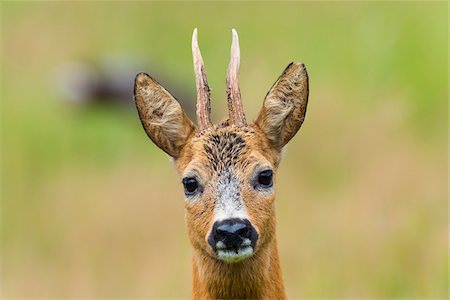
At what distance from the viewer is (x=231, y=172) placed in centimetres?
942

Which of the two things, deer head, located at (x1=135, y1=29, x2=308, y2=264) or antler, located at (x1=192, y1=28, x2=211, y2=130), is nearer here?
deer head, located at (x1=135, y1=29, x2=308, y2=264)

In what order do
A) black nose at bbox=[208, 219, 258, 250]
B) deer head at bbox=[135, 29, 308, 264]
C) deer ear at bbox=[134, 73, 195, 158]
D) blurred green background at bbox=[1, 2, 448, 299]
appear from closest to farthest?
black nose at bbox=[208, 219, 258, 250] < deer head at bbox=[135, 29, 308, 264] < deer ear at bbox=[134, 73, 195, 158] < blurred green background at bbox=[1, 2, 448, 299]

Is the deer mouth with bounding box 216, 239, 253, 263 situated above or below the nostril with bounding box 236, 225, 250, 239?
below

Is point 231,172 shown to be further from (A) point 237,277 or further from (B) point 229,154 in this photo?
(A) point 237,277

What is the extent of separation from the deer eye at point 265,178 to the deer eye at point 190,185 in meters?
0.36

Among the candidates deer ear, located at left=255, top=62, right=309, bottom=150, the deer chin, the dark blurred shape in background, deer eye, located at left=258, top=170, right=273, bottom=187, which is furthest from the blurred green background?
the deer chin

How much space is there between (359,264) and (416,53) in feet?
15.0

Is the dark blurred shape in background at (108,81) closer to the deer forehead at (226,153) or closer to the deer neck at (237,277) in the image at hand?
the deer forehead at (226,153)

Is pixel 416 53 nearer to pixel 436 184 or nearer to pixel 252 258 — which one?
pixel 436 184

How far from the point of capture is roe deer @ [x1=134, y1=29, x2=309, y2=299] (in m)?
9.15

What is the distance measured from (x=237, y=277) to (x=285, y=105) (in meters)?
1.07

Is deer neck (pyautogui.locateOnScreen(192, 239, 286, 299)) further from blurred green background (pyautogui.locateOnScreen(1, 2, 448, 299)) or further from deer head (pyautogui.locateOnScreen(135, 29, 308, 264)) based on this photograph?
blurred green background (pyautogui.locateOnScreen(1, 2, 448, 299))

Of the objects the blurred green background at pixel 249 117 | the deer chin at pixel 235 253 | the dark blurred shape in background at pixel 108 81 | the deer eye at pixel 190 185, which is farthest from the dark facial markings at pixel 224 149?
the dark blurred shape in background at pixel 108 81

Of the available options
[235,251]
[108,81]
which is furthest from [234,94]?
[108,81]
